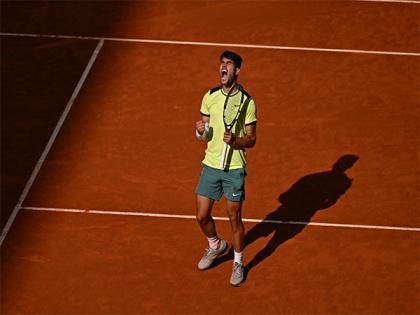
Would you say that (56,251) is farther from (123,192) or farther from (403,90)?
(403,90)

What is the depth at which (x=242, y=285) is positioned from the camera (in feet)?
31.3

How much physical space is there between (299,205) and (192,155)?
157 cm

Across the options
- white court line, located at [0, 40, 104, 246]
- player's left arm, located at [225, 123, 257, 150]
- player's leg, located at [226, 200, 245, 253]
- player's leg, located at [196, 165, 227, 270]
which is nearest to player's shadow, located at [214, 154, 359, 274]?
player's leg, located at [196, 165, 227, 270]

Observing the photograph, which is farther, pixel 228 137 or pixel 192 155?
pixel 192 155

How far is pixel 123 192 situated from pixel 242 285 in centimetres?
208

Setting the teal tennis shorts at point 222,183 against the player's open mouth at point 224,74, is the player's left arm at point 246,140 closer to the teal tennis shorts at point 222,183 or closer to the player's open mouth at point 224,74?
the teal tennis shorts at point 222,183

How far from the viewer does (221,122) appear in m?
8.90

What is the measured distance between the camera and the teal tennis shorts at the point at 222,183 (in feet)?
29.7

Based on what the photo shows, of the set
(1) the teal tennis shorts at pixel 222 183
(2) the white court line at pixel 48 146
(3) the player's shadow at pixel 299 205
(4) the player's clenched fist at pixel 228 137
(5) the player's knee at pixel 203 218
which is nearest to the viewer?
(4) the player's clenched fist at pixel 228 137

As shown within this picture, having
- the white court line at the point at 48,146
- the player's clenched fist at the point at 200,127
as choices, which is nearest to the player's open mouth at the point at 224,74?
the player's clenched fist at the point at 200,127

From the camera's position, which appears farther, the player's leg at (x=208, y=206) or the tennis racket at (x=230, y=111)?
the player's leg at (x=208, y=206)

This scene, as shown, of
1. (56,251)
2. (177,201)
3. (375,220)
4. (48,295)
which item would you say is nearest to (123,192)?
(177,201)

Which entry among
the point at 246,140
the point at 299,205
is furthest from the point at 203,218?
the point at 299,205

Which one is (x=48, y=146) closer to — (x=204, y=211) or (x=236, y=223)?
(x=204, y=211)
